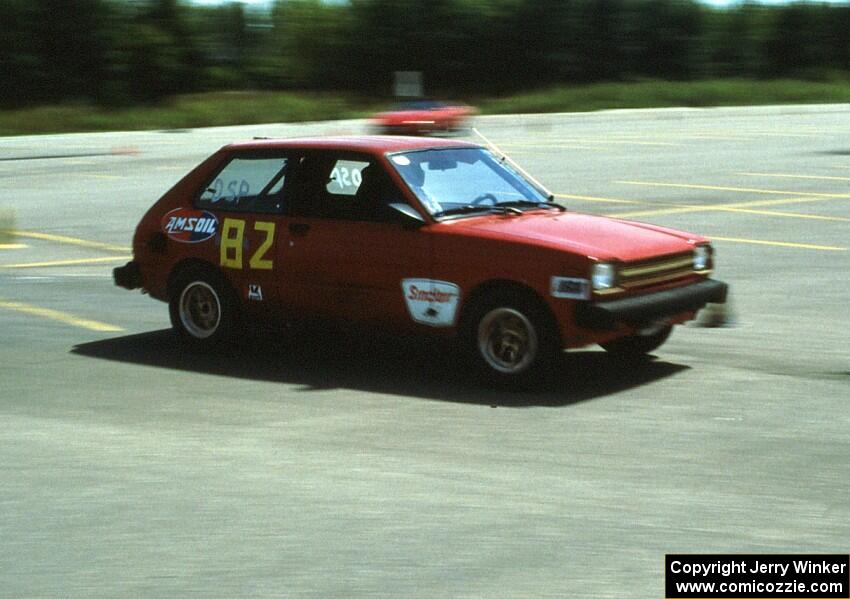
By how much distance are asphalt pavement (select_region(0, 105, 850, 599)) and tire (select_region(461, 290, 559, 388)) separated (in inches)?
6.1

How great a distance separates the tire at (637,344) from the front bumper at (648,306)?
1.68 ft

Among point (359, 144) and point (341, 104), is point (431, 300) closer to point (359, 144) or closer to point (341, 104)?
point (359, 144)

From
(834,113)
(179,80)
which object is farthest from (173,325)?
(179,80)

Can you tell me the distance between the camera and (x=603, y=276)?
8.12 meters

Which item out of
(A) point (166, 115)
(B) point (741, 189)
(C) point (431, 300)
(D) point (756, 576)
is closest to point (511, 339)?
(C) point (431, 300)

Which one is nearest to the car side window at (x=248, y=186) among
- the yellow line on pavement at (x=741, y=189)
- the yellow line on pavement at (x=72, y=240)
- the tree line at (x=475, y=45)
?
the yellow line on pavement at (x=72, y=240)

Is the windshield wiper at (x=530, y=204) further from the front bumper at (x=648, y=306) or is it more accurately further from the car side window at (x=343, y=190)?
the front bumper at (x=648, y=306)

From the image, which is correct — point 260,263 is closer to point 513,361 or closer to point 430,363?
point 430,363

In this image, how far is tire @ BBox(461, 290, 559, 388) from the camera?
8.23 metres

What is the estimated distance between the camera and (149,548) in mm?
5422

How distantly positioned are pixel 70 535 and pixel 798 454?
3.43 metres

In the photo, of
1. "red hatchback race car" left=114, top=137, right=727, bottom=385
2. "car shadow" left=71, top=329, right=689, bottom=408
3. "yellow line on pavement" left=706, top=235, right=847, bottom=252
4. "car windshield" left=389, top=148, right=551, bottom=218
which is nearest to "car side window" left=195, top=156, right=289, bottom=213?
"red hatchback race car" left=114, top=137, right=727, bottom=385

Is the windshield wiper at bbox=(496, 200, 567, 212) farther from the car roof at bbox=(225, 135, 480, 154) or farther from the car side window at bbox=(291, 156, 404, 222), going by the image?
the car side window at bbox=(291, 156, 404, 222)

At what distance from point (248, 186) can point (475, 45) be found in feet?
190
